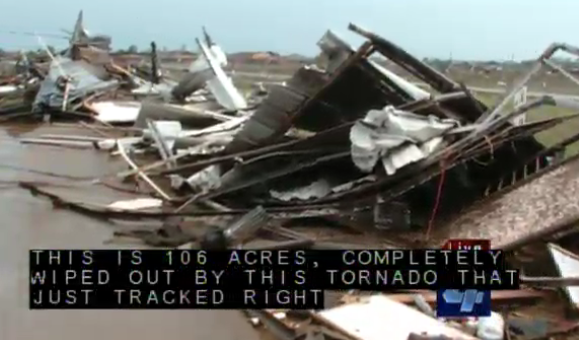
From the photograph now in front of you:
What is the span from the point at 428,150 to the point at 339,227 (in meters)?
1.12

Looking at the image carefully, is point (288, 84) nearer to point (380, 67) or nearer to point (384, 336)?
point (380, 67)

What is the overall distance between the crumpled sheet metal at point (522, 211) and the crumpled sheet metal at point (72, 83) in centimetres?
1074

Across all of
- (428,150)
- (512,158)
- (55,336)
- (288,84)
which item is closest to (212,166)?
(288,84)

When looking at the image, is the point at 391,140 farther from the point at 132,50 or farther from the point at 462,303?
the point at 132,50

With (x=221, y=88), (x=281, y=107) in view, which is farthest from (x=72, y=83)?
(x=281, y=107)

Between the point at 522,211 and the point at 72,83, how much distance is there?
39.8 ft

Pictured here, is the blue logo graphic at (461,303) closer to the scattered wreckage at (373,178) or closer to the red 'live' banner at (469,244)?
the scattered wreckage at (373,178)

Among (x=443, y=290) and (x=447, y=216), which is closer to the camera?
(x=443, y=290)

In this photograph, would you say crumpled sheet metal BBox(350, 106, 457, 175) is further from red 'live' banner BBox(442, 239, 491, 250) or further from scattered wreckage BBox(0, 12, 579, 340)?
red 'live' banner BBox(442, 239, 491, 250)

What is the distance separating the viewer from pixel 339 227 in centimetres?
747
